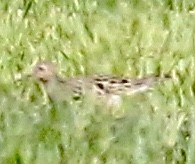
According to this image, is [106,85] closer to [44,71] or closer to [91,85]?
[91,85]

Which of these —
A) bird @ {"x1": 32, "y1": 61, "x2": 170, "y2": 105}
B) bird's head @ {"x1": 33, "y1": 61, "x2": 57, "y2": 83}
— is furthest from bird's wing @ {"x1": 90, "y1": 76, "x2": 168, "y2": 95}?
bird's head @ {"x1": 33, "y1": 61, "x2": 57, "y2": 83}

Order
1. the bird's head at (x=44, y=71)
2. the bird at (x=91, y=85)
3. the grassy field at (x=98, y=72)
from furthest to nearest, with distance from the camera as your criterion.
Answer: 1. the bird's head at (x=44, y=71)
2. the bird at (x=91, y=85)
3. the grassy field at (x=98, y=72)

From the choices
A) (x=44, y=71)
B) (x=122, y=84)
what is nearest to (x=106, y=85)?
(x=122, y=84)

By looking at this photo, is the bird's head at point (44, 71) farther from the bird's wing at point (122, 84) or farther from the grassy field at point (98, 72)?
the bird's wing at point (122, 84)

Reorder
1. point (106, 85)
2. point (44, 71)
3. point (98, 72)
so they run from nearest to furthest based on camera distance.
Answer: point (106, 85)
point (44, 71)
point (98, 72)

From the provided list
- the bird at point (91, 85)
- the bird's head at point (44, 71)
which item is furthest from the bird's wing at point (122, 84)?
the bird's head at point (44, 71)

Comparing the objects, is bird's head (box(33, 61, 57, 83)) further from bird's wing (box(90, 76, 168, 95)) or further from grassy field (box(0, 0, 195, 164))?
bird's wing (box(90, 76, 168, 95))
